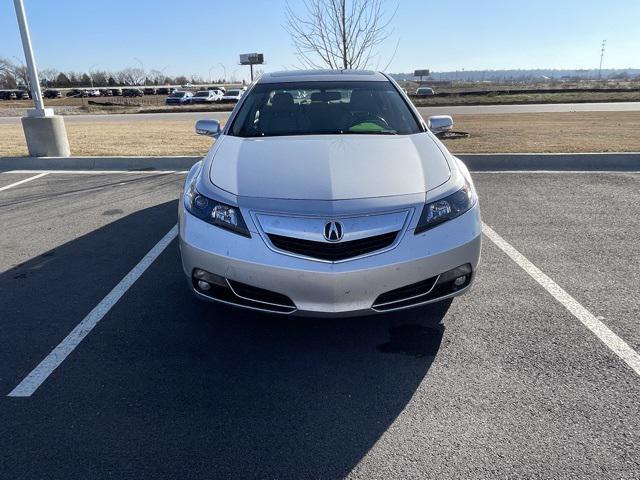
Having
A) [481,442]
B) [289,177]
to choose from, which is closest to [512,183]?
[289,177]

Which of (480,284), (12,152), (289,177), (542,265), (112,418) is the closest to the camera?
(112,418)

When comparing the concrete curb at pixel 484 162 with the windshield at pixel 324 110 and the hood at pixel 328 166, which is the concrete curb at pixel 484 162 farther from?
the hood at pixel 328 166

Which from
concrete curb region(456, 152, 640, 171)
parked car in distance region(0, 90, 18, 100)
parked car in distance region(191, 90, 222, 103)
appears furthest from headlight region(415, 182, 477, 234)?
parked car in distance region(0, 90, 18, 100)

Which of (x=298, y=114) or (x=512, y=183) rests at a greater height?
(x=298, y=114)

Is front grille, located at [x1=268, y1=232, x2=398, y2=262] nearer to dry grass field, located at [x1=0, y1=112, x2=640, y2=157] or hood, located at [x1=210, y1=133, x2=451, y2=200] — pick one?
hood, located at [x1=210, y1=133, x2=451, y2=200]

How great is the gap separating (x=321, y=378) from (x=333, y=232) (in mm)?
819

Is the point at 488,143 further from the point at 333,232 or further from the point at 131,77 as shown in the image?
the point at 131,77

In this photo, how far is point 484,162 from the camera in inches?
316

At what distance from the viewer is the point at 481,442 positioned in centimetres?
218

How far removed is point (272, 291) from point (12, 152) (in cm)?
979

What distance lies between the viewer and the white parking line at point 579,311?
279cm

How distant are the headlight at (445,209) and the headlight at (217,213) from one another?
38.8 inches

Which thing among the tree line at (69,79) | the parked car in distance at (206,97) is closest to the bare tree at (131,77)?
the tree line at (69,79)

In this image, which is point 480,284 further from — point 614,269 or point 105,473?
point 105,473
